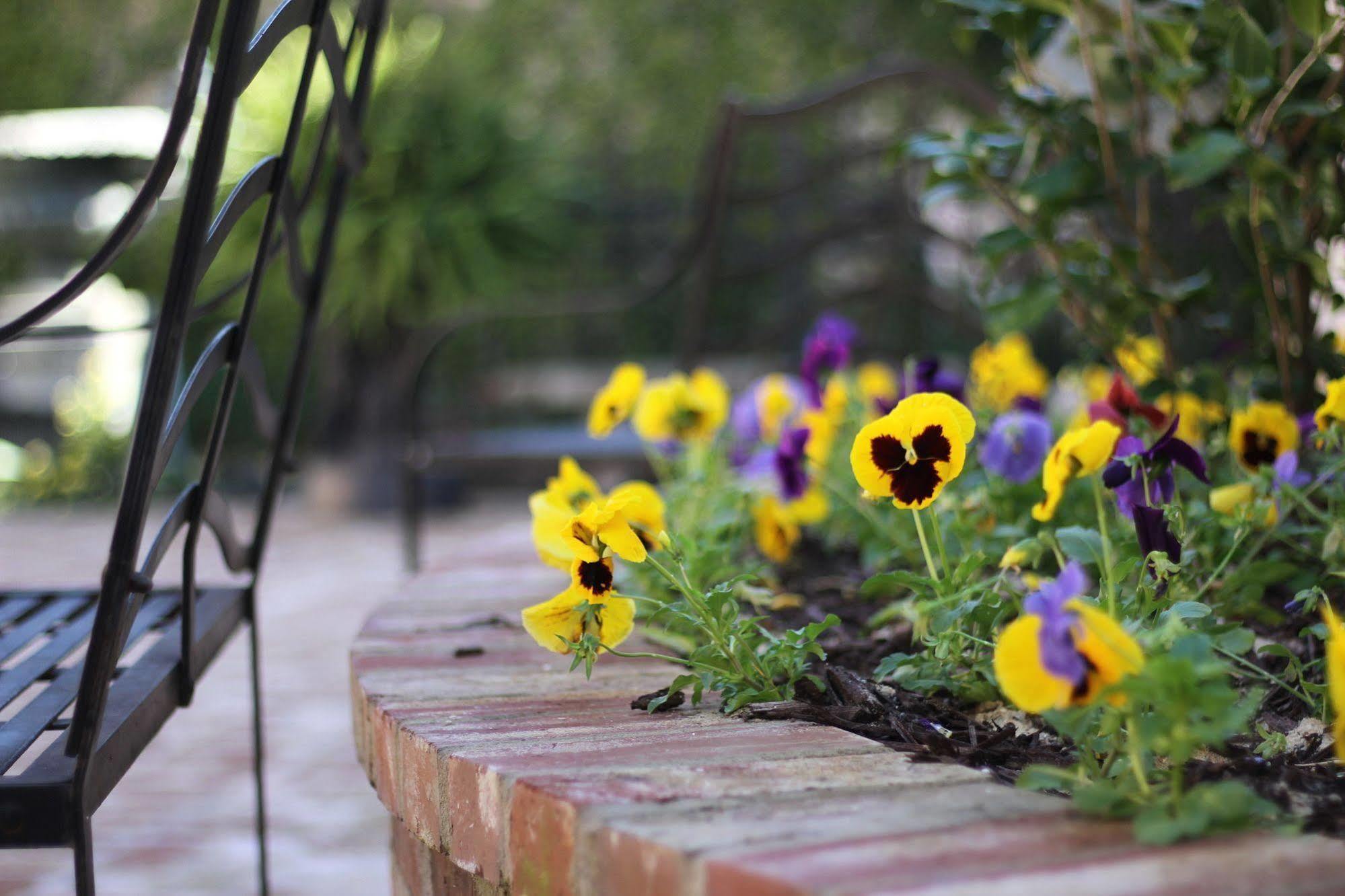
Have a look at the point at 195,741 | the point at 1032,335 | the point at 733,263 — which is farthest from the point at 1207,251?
the point at 733,263

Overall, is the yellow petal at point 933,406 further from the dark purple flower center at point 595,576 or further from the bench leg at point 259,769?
the bench leg at point 259,769

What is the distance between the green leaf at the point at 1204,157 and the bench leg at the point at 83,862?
0.99m

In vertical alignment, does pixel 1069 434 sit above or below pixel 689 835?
above

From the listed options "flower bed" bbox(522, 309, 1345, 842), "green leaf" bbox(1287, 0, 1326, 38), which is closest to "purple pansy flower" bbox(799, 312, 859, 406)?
"flower bed" bbox(522, 309, 1345, 842)

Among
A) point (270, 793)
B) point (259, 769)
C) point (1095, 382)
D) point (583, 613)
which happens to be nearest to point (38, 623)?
point (259, 769)

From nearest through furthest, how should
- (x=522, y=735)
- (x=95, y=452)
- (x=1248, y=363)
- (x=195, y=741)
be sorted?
(x=522, y=735) < (x=1248, y=363) < (x=195, y=741) < (x=95, y=452)

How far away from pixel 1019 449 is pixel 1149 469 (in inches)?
11.9

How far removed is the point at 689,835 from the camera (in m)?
0.61

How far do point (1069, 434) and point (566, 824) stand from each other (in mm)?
445

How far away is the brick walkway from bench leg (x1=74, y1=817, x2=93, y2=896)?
1.15m

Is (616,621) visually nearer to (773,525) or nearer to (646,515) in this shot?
(646,515)

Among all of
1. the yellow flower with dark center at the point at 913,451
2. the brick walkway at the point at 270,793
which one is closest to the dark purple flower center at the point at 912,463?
the yellow flower with dark center at the point at 913,451

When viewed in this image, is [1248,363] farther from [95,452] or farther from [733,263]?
[95,452]

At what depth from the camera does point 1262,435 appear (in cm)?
119
